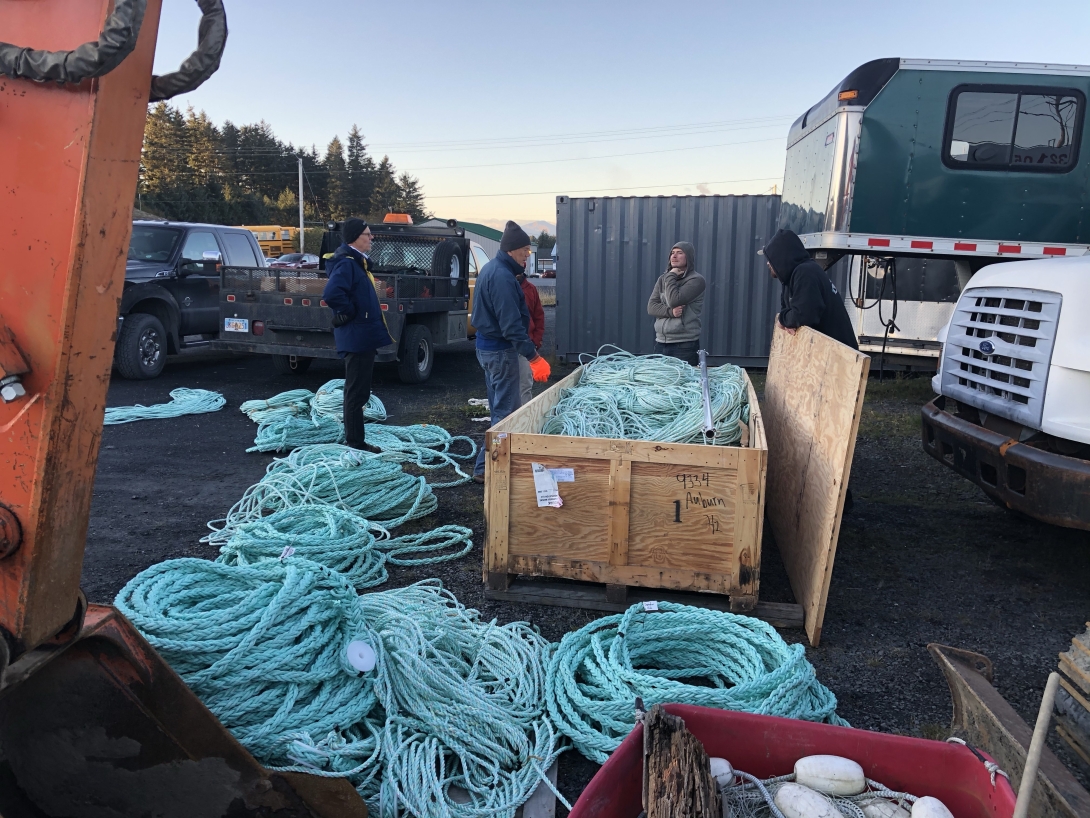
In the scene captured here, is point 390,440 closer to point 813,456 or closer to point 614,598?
point 614,598

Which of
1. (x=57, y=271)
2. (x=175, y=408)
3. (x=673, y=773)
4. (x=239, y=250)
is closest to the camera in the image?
(x=57, y=271)

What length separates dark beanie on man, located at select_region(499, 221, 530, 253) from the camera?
548 cm

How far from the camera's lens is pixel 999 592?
4.06 meters

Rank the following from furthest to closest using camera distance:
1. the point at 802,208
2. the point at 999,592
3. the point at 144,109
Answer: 1. the point at 802,208
2. the point at 999,592
3. the point at 144,109

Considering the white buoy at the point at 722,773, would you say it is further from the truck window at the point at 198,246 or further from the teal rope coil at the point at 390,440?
the truck window at the point at 198,246

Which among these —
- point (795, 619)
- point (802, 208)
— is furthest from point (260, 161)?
point (795, 619)

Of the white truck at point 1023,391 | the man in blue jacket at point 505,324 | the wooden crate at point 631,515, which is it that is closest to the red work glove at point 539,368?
the man in blue jacket at point 505,324

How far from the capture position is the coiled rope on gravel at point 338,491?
4.71 metres

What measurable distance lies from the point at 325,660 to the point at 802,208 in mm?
7240

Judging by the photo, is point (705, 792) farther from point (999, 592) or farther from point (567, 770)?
point (999, 592)

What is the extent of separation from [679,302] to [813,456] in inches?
127

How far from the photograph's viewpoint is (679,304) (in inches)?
269

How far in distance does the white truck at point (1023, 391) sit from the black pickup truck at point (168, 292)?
8.21 m

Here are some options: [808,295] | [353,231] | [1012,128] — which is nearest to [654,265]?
[1012,128]
